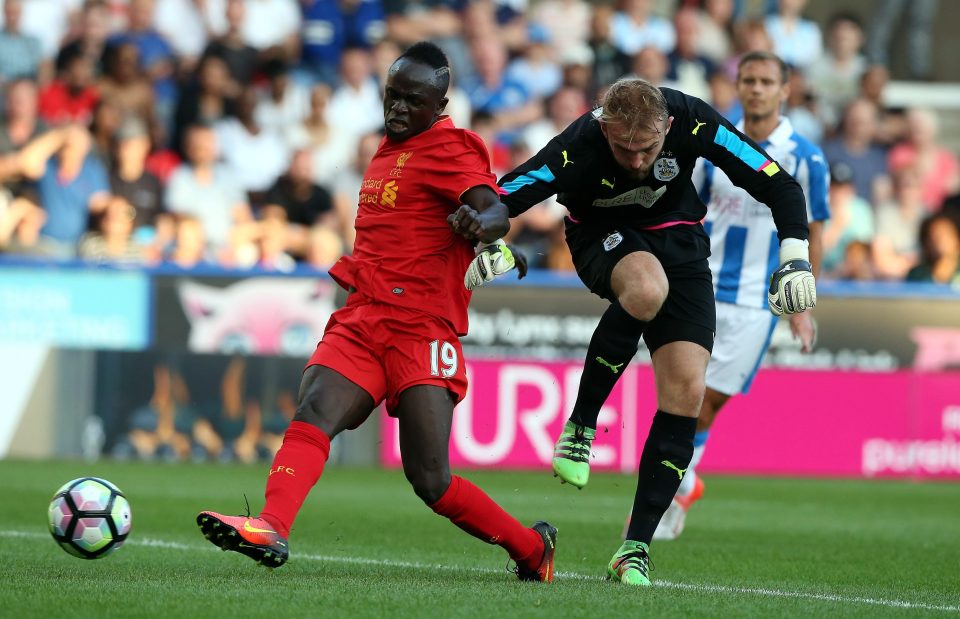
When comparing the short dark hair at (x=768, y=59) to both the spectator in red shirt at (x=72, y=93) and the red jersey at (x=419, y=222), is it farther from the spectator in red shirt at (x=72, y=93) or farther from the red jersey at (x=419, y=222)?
the spectator in red shirt at (x=72, y=93)

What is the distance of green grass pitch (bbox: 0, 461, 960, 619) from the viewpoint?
5.55 meters

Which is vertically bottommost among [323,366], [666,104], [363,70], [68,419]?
[68,419]

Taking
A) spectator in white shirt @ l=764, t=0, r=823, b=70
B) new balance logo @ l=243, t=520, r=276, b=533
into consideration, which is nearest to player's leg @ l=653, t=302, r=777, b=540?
new balance logo @ l=243, t=520, r=276, b=533

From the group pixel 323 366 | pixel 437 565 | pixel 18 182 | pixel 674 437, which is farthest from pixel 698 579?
pixel 18 182

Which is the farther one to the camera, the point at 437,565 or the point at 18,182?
the point at 18,182

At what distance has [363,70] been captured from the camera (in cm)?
1714

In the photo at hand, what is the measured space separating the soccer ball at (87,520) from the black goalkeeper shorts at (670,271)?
2182 mm

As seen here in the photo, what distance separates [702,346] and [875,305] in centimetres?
873

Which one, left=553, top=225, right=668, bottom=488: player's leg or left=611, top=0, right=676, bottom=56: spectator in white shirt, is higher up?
left=611, top=0, right=676, bottom=56: spectator in white shirt

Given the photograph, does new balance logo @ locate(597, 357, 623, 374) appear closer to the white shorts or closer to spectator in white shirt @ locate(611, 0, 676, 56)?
the white shorts

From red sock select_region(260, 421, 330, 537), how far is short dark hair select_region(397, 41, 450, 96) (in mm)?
1444

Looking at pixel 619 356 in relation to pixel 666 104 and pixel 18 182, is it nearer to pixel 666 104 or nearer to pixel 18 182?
pixel 666 104

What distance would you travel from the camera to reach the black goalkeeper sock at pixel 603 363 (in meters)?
6.70

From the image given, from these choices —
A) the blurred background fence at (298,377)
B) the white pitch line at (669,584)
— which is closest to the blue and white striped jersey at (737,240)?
the white pitch line at (669,584)
